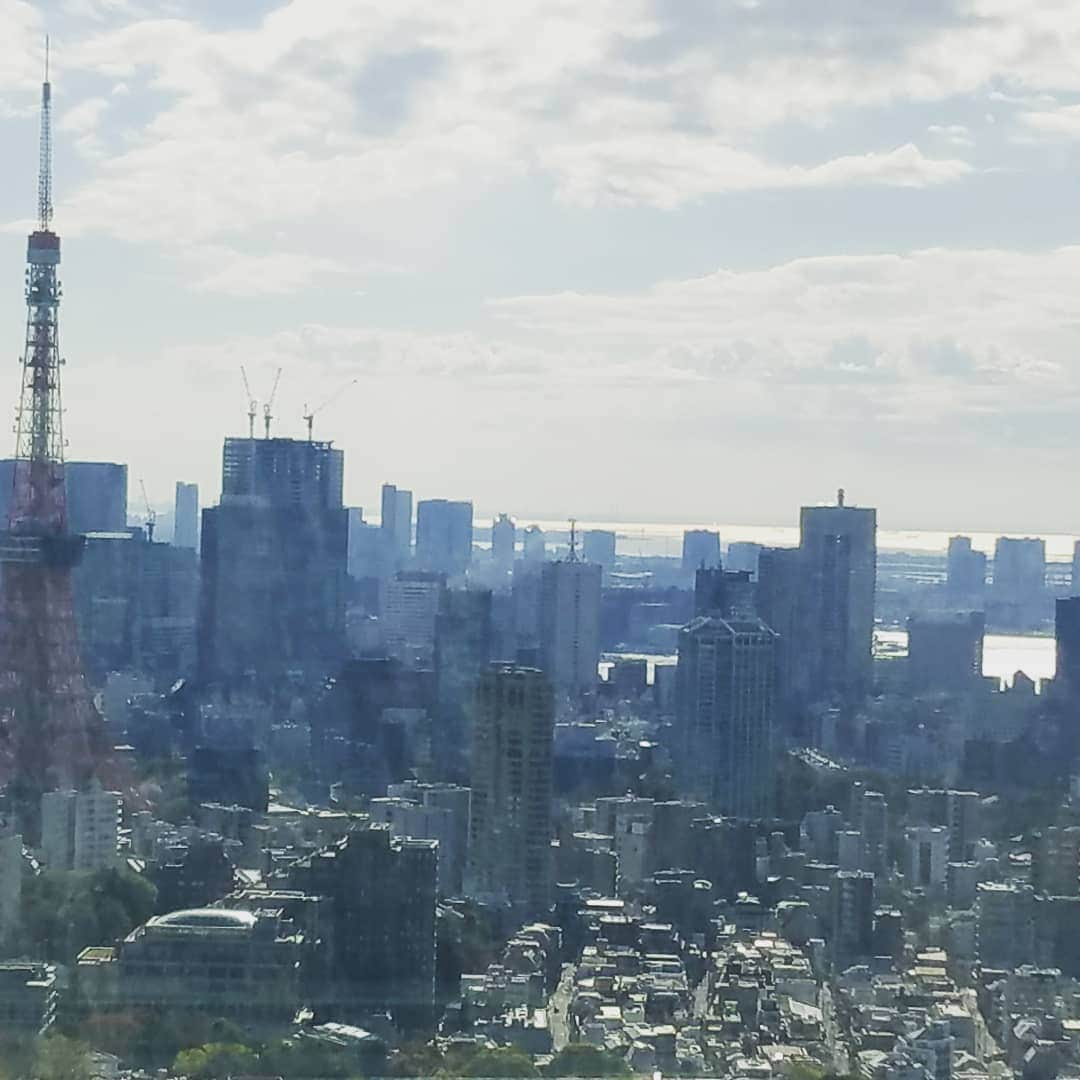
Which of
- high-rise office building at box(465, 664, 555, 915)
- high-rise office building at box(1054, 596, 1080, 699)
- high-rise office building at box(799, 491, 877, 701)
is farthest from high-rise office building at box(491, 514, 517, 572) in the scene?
high-rise office building at box(1054, 596, 1080, 699)

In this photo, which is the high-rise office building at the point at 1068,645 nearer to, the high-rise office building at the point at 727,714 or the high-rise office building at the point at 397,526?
the high-rise office building at the point at 727,714

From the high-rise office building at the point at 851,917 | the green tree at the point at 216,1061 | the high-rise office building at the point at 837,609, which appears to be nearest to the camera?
the green tree at the point at 216,1061

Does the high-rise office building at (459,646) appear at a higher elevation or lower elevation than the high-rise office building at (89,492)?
lower

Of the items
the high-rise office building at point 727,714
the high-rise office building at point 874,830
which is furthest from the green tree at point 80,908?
the high-rise office building at point 727,714

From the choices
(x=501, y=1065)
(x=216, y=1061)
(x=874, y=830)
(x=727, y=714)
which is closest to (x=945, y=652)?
(x=727, y=714)

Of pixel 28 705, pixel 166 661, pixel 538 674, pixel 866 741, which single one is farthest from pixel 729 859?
pixel 166 661

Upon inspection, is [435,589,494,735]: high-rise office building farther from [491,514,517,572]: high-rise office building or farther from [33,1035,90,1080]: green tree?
[33,1035,90,1080]: green tree
